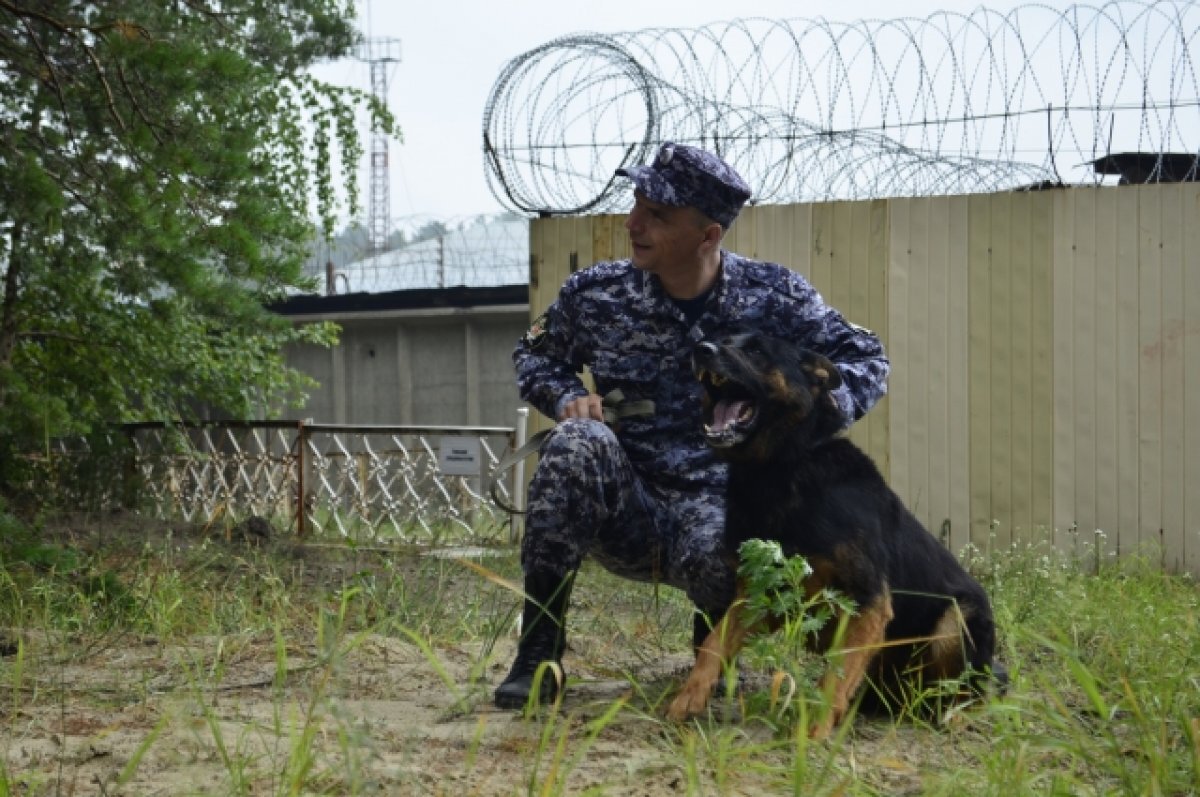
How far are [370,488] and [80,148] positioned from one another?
219 inches

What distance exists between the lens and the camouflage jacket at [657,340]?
4.09 meters

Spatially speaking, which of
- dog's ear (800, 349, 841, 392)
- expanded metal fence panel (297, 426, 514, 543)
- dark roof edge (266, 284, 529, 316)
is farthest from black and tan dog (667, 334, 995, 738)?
dark roof edge (266, 284, 529, 316)

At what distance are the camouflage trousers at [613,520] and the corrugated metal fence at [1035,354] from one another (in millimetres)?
4392

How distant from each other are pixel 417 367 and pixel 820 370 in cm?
1446

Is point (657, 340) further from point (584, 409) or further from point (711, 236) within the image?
point (584, 409)

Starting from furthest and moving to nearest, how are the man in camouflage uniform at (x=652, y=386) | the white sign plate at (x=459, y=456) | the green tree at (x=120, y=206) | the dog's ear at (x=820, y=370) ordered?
the white sign plate at (x=459, y=456)
the green tree at (x=120, y=206)
the man in camouflage uniform at (x=652, y=386)
the dog's ear at (x=820, y=370)

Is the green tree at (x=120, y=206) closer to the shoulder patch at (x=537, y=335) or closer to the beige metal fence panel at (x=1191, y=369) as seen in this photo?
the shoulder patch at (x=537, y=335)

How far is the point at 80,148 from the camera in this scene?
8.04m

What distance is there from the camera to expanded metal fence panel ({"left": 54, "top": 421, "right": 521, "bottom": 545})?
10883 millimetres

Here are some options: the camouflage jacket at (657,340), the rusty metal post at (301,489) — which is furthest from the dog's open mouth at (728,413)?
the rusty metal post at (301,489)

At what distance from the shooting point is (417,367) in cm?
1778

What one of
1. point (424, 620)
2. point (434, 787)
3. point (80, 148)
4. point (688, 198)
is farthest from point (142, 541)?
point (434, 787)

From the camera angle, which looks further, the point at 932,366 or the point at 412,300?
the point at 412,300

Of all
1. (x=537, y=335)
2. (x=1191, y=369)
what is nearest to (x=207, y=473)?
(x=1191, y=369)
